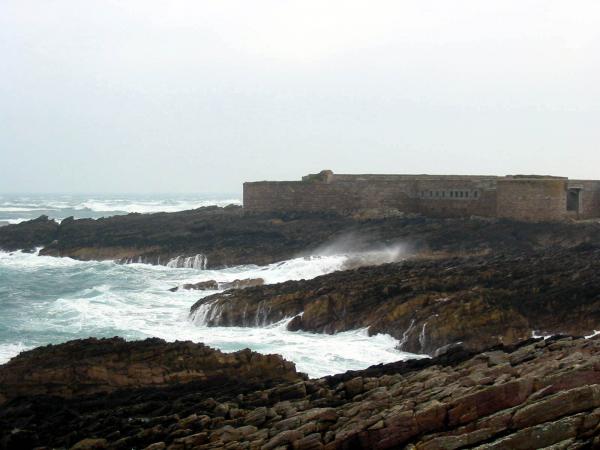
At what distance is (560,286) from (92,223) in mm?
26572

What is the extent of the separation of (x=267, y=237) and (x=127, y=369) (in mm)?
17988

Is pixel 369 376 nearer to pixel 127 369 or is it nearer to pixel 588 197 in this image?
pixel 127 369

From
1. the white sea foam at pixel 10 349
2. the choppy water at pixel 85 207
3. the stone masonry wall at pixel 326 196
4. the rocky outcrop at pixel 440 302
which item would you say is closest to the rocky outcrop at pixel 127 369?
the white sea foam at pixel 10 349

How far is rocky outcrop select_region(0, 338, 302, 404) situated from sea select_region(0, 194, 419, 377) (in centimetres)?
135

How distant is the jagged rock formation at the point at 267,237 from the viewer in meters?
26.4

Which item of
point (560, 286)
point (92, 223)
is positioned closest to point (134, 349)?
point (560, 286)

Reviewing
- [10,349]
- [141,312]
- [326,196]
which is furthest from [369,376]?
[326,196]

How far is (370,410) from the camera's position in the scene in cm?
853

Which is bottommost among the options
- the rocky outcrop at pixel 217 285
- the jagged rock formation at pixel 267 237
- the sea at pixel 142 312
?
the sea at pixel 142 312

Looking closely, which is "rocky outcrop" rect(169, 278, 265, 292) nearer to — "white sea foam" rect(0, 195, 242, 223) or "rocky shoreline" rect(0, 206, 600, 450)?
"rocky shoreline" rect(0, 206, 600, 450)

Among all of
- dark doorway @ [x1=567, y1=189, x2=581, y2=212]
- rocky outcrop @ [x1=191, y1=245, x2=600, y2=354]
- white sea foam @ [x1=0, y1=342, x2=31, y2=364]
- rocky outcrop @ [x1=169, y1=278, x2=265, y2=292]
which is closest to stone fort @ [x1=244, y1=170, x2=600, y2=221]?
dark doorway @ [x1=567, y1=189, x2=581, y2=212]

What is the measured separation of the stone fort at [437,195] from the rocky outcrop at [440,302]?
835 cm

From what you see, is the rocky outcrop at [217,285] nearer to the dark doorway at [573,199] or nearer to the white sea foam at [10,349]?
the white sea foam at [10,349]

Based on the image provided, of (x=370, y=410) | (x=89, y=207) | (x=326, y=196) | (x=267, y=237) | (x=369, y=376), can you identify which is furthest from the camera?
(x=89, y=207)
